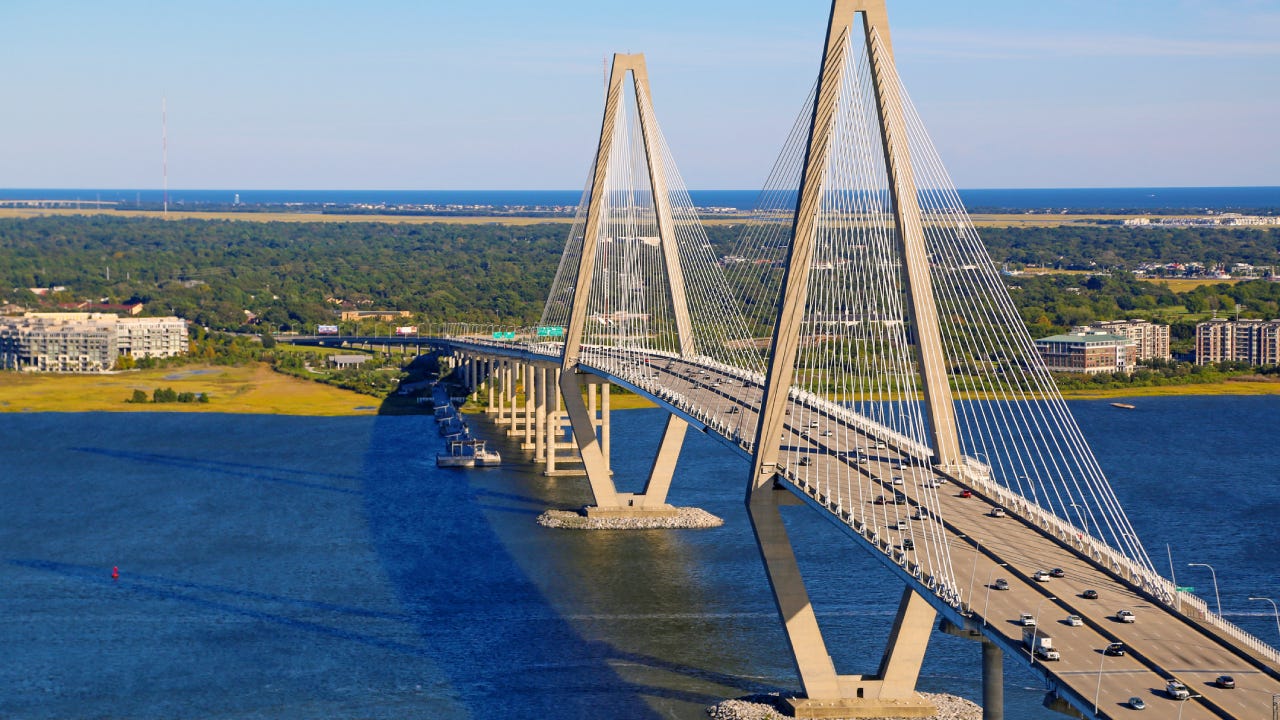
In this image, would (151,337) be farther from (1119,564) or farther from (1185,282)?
(1119,564)

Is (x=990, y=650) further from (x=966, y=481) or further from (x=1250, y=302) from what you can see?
(x=1250, y=302)

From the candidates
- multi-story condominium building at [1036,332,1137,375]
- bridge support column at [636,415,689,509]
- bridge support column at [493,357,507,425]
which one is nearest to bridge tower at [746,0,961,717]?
bridge support column at [636,415,689,509]

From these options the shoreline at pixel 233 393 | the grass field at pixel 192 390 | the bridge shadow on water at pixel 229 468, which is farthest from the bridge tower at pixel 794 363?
the grass field at pixel 192 390

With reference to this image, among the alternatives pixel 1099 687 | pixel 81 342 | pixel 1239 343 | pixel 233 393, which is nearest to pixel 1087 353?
pixel 1239 343

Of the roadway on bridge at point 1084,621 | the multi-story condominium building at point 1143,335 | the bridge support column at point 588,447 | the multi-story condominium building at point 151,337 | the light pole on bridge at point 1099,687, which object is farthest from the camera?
the multi-story condominium building at point 151,337

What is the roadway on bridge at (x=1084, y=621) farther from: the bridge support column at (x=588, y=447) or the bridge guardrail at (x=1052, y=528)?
the bridge support column at (x=588, y=447)

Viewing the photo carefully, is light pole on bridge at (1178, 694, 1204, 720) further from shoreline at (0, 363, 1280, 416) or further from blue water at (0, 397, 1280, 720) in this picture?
shoreline at (0, 363, 1280, 416)
